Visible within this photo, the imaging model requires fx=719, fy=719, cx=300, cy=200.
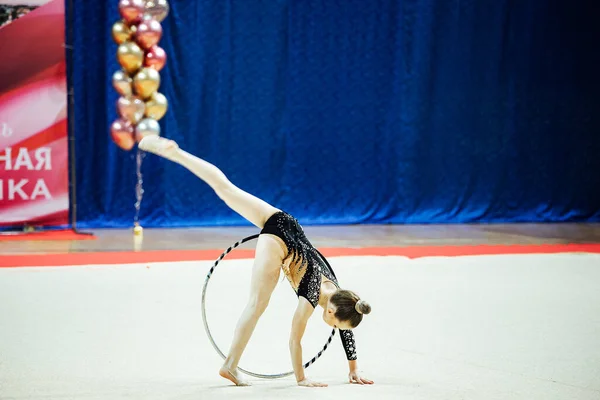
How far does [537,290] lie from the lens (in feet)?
14.6

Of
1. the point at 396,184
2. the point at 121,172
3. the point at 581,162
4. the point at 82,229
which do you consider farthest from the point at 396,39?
the point at 82,229

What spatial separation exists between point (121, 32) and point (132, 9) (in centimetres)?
24

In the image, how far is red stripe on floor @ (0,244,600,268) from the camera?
5.02 m

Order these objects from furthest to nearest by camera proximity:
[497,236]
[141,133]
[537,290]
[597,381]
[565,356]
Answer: [497,236] → [141,133] → [537,290] → [565,356] → [597,381]

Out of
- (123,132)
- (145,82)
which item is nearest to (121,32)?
(145,82)

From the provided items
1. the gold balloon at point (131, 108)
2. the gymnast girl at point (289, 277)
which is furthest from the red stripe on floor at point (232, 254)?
the gymnast girl at point (289, 277)

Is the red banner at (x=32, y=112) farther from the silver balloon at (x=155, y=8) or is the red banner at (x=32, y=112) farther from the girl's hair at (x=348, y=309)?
the girl's hair at (x=348, y=309)

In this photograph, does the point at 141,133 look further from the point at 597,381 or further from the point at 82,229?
the point at 597,381

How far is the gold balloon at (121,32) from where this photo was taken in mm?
6141

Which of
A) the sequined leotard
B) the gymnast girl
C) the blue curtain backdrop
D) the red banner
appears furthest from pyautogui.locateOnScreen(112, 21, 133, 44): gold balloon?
the sequined leotard

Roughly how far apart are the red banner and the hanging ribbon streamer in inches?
27.5

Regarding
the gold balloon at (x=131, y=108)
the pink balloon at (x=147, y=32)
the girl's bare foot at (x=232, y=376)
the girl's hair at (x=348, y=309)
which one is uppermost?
the pink balloon at (x=147, y=32)

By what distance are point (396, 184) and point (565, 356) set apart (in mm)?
5136

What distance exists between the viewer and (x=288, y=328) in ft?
11.5
